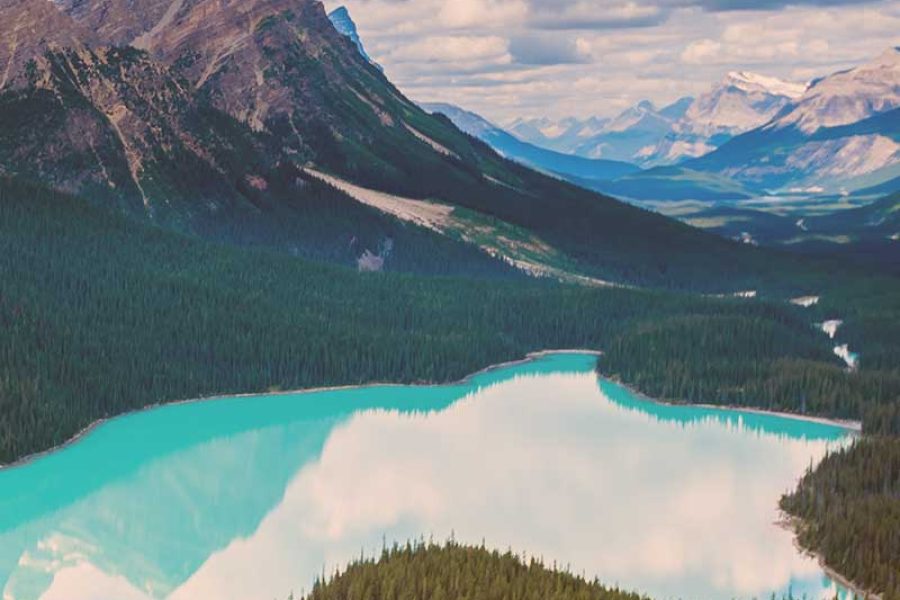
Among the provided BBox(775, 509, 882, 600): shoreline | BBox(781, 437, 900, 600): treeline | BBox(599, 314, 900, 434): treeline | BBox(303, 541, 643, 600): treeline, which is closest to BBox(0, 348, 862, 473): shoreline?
BBox(599, 314, 900, 434): treeline

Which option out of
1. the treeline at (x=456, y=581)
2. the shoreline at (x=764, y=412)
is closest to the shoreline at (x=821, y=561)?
the treeline at (x=456, y=581)

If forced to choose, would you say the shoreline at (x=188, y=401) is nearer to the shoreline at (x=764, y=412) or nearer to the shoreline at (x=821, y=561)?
the shoreline at (x=764, y=412)

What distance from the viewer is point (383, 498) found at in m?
124

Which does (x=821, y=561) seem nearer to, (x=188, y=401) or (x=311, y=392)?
(x=311, y=392)

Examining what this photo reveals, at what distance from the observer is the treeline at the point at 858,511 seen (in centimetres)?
9931

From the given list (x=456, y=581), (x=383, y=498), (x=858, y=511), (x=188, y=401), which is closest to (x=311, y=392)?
(x=188, y=401)

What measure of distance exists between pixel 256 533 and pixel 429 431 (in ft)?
157

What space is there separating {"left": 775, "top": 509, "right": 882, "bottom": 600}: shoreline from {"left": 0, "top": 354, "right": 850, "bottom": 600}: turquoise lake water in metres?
0.82

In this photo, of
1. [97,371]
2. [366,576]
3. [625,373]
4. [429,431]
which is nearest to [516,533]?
[366,576]

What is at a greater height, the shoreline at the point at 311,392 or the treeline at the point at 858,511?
the treeline at the point at 858,511

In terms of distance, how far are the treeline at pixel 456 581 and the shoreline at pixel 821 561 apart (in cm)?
2101

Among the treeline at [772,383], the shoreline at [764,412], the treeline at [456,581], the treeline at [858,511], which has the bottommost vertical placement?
the shoreline at [764,412]

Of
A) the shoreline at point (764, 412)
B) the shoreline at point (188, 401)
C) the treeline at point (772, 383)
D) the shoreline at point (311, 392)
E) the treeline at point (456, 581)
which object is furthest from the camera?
the treeline at point (772, 383)

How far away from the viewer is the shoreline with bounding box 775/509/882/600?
319 ft
